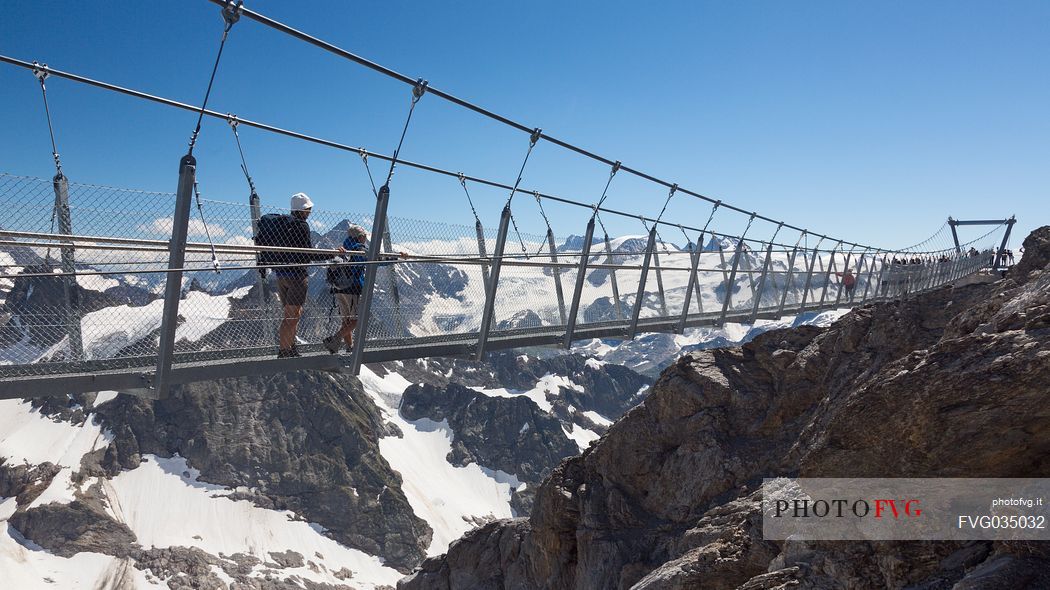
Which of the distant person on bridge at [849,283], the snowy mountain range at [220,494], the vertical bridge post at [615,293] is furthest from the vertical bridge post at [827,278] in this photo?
the snowy mountain range at [220,494]

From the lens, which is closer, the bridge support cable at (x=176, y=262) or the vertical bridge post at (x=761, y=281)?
the bridge support cable at (x=176, y=262)

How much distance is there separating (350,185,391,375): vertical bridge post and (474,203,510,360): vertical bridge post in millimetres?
1853

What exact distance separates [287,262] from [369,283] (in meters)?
0.90

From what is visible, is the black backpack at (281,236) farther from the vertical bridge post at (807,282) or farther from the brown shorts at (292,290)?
the vertical bridge post at (807,282)

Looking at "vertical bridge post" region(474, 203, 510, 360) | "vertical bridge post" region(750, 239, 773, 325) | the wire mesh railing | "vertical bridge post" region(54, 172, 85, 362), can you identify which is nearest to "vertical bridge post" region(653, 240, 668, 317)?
the wire mesh railing

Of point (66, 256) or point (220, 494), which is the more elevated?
point (66, 256)

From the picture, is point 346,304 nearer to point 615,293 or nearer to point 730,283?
point 615,293

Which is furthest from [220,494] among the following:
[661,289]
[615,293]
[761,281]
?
[615,293]

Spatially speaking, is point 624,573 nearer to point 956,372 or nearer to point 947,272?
point 956,372

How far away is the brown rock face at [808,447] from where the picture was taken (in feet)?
17.1

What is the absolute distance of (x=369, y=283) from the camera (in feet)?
25.8

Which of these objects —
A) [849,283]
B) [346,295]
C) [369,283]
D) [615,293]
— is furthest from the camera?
[849,283]

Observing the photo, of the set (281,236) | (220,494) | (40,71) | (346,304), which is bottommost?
(220,494)

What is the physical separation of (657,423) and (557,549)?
3.53 meters
